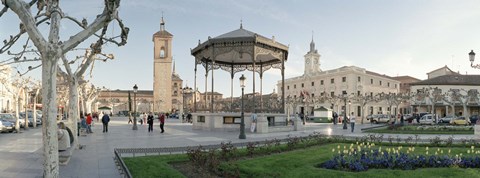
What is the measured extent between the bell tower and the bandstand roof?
66153mm

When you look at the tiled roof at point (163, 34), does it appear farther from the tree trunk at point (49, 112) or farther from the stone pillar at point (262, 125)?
the tree trunk at point (49, 112)

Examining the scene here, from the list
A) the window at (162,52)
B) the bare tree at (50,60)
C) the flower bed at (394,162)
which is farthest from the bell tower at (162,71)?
the bare tree at (50,60)

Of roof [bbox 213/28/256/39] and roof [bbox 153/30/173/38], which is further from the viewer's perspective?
roof [bbox 153/30/173/38]

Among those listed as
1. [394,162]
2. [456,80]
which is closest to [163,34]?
[456,80]

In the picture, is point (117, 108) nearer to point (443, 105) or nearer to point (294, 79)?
point (294, 79)

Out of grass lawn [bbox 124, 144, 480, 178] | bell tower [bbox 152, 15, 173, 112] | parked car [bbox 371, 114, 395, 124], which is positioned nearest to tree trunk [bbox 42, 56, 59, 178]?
grass lawn [bbox 124, 144, 480, 178]

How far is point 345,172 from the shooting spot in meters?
9.01

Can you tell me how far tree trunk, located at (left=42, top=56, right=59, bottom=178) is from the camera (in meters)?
6.47

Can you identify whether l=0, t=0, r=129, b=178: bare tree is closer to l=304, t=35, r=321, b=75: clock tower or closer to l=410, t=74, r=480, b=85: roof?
l=410, t=74, r=480, b=85: roof

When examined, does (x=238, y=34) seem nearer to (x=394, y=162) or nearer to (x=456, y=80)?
(x=394, y=162)

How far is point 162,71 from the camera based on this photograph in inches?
3794

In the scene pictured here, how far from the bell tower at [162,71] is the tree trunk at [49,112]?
294 feet

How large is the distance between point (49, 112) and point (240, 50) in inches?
765

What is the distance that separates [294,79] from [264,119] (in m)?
62.7
